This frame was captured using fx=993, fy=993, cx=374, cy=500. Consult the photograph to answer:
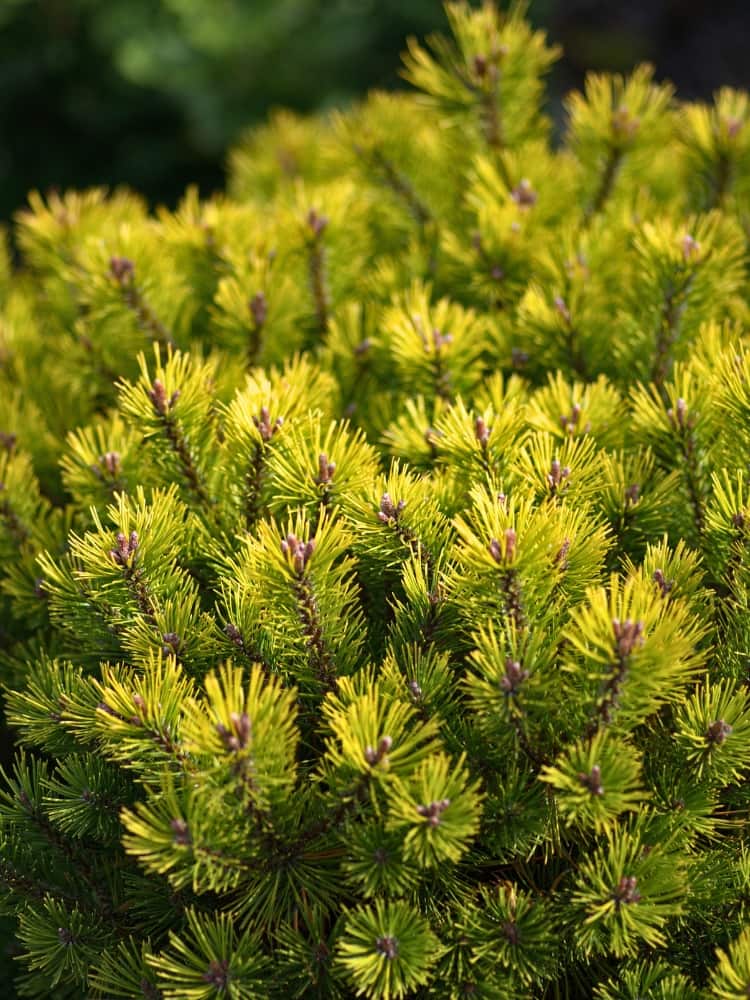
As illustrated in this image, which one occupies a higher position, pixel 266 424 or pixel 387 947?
pixel 266 424

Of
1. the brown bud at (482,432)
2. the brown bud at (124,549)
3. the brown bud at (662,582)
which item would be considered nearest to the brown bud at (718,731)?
the brown bud at (662,582)

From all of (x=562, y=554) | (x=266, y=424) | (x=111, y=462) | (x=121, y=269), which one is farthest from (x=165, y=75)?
(x=562, y=554)

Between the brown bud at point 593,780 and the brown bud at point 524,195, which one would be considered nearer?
the brown bud at point 593,780

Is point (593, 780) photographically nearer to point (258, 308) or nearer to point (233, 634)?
point (233, 634)

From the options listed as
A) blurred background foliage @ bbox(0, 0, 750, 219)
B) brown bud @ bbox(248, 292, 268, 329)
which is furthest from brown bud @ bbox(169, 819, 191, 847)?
blurred background foliage @ bbox(0, 0, 750, 219)

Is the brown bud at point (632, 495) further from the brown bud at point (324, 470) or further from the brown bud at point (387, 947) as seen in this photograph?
the brown bud at point (387, 947)
